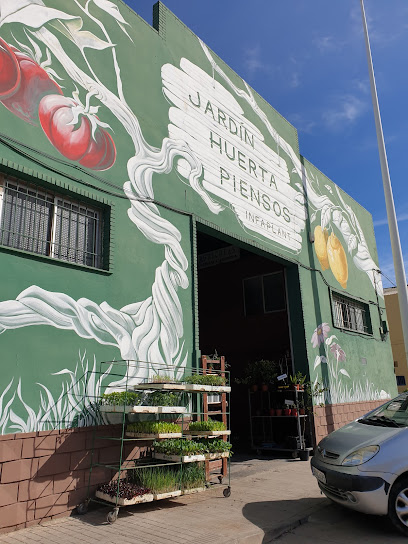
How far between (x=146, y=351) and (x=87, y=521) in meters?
2.69

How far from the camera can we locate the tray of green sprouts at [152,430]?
6434 mm

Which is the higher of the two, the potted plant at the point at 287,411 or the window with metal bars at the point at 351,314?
the window with metal bars at the point at 351,314

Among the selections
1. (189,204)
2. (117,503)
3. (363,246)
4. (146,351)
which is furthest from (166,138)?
(363,246)

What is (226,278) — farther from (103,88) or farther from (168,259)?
(103,88)

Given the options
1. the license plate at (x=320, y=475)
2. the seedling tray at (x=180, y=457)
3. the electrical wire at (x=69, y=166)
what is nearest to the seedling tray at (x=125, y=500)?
the seedling tray at (x=180, y=457)

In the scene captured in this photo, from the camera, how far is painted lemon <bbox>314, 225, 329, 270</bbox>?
1415 centimetres

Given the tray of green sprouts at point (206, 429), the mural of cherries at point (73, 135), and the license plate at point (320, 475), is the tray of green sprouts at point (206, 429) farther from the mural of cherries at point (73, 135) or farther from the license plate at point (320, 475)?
Answer: the mural of cherries at point (73, 135)

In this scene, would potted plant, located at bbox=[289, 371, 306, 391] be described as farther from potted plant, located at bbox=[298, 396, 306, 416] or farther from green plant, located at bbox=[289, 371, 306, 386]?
potted plant, located at bbox=[298, 396, 306, 416]

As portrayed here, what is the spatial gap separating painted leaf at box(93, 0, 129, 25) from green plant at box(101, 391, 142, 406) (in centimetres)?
685

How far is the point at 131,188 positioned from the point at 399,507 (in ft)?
20.6

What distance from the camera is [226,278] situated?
51.9 ft

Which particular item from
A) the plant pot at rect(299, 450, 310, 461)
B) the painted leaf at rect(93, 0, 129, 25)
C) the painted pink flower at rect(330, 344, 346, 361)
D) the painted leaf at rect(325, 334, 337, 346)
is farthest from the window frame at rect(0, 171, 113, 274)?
the painted pink flower at rect(330, 344, 346, 361)

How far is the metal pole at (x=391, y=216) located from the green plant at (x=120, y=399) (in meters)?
8.01

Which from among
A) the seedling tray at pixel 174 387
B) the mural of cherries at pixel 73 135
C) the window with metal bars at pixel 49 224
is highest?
the mural of cherries at pixel 73 135
